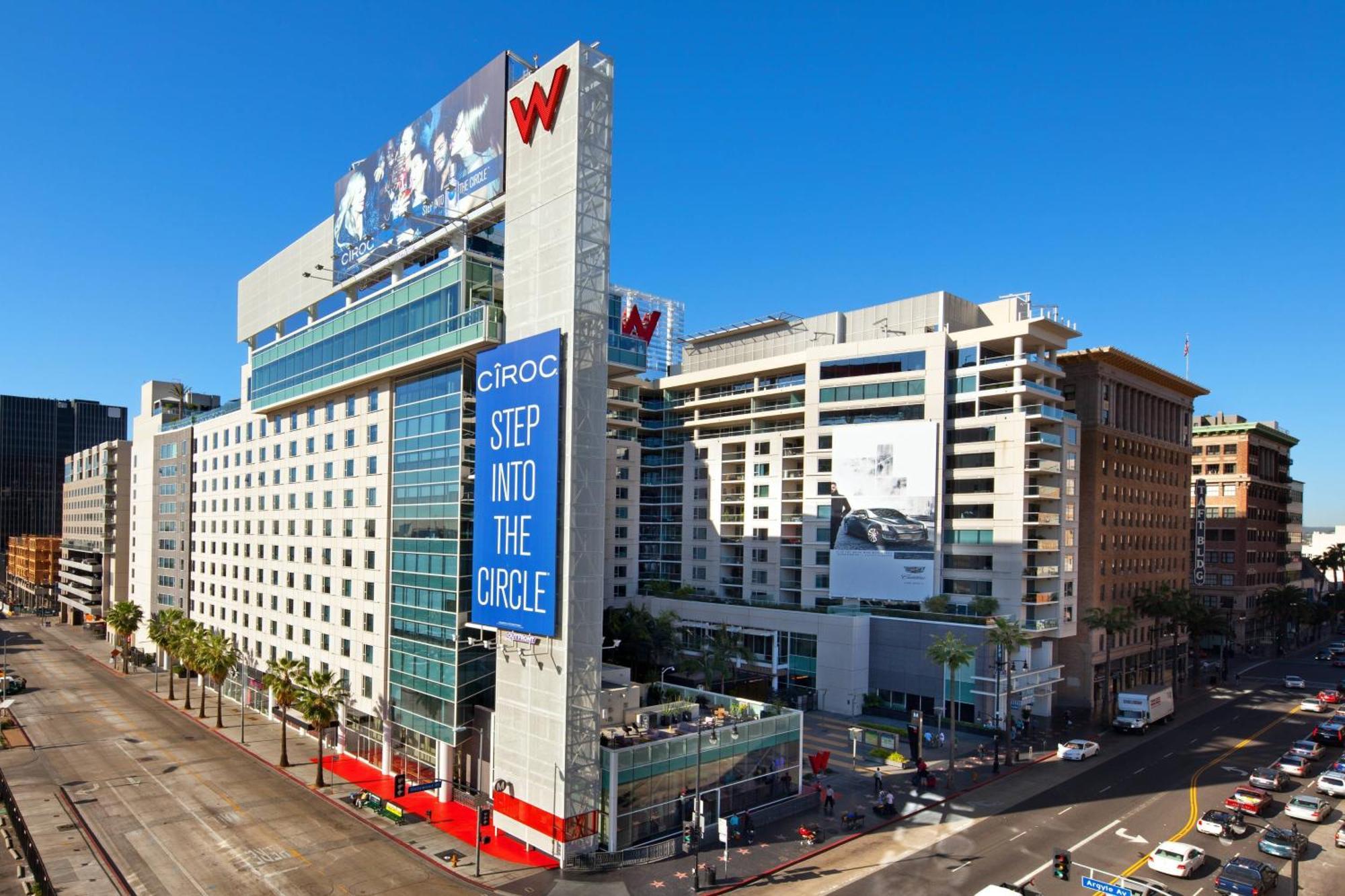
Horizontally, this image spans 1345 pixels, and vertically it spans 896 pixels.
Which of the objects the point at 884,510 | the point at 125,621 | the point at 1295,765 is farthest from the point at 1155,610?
the point at 125,621

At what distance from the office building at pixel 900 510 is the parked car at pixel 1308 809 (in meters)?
22.2

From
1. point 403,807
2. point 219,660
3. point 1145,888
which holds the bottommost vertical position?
point 403,807

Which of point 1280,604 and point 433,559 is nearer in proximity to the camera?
point 433,559

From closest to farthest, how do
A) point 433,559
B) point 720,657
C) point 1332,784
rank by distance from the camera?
point 1332,784 < point 433,559 < point 720,657

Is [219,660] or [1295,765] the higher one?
[219,660]

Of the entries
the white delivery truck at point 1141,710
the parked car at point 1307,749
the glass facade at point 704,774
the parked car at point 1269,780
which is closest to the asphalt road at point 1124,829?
the parked car at point 1307,749

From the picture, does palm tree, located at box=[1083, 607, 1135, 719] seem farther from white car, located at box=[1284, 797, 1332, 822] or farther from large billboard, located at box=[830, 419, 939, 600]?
white car, located at box=[1284, 797, 1332, 822]

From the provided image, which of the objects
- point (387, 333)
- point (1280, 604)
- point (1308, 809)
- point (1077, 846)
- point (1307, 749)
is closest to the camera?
point (1077, 846)

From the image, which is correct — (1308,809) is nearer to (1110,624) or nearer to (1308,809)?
(1308,809)

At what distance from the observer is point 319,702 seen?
55.9m

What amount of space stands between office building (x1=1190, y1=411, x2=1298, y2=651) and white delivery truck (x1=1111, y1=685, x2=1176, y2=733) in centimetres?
7064

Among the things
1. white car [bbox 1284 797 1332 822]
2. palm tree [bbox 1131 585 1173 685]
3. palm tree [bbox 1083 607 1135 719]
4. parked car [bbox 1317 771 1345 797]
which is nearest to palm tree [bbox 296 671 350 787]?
white car [bbox 1284 797 1332 822]

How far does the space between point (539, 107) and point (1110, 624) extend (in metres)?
75.6

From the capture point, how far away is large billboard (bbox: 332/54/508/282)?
52062 millimetres
